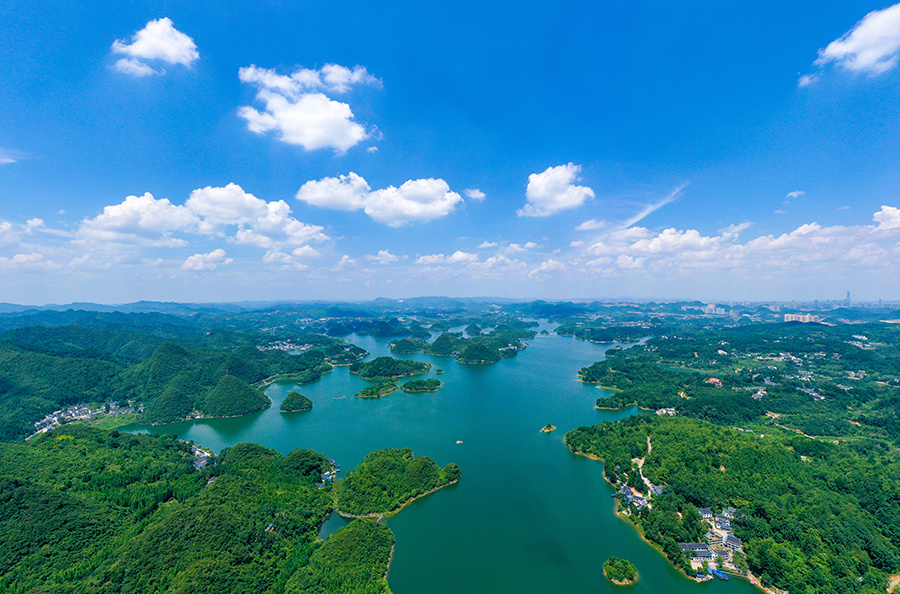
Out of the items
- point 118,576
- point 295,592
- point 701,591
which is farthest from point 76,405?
point 701,591

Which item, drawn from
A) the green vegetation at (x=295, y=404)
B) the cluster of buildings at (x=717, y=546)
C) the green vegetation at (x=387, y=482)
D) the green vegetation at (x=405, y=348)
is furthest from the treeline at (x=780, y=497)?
the green vegetation at (x=405, y=348)

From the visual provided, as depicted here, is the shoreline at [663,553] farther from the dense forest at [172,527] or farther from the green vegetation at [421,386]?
the green vegetation at [421,386]

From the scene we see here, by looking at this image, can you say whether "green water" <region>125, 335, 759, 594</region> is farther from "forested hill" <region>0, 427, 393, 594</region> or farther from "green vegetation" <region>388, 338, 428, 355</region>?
"green vegetation" <region>388, 338, 428, 355</region>

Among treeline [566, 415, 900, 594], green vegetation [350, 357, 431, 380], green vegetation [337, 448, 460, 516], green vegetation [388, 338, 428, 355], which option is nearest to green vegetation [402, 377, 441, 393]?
green vegetation [350, 357, 431, 380]

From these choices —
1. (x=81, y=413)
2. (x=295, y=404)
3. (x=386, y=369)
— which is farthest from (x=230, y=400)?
(x=386, y=369)

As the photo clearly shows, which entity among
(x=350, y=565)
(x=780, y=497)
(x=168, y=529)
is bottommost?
(x=350, y=565)

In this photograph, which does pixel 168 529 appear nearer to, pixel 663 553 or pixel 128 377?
pixel 663 553

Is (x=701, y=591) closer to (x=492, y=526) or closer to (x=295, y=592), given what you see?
(x=492, y=526)

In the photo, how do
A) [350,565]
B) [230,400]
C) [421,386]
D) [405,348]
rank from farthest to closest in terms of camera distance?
[405,348] < [421,386] < [230,400] < [350,565]
